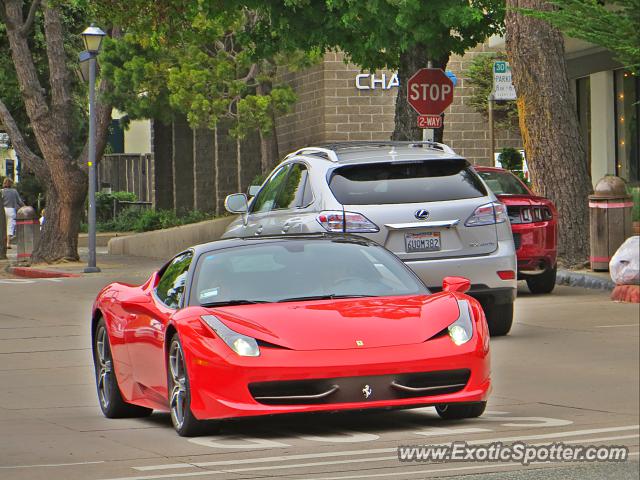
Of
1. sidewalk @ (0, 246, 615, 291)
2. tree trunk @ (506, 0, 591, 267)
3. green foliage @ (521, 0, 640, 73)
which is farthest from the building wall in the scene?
green foliage @ (521, 0, 640, 73)

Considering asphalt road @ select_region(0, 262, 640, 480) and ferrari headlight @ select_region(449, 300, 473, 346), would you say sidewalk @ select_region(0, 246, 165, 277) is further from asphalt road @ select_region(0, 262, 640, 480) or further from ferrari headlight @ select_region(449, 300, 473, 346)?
ferrari headlight @ select_region(449, 300, 473, 346)

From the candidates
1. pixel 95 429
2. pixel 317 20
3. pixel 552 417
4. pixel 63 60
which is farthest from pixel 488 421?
pixel 63 60

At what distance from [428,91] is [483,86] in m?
14.9

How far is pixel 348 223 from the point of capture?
1377 centimetres

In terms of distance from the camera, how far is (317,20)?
2586 centimetres

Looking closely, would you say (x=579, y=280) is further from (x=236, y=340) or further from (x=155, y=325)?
(x=236, y=340)

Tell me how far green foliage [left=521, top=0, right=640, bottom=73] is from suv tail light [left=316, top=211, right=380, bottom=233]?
27.0 feet

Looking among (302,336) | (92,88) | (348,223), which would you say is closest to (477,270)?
(348,223)

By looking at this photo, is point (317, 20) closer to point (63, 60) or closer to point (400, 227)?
point (63, 60)

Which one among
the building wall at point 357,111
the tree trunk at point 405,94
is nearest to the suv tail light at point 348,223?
the tree trunk at point 405,94

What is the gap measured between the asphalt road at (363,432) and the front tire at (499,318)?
1.93 metres

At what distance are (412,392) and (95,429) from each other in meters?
2.42

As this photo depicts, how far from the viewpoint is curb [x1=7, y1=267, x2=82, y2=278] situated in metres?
29.4

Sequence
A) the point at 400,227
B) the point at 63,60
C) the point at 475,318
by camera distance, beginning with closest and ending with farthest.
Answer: the point at 475,318 < the point at 400,227 < the point at 63,60
